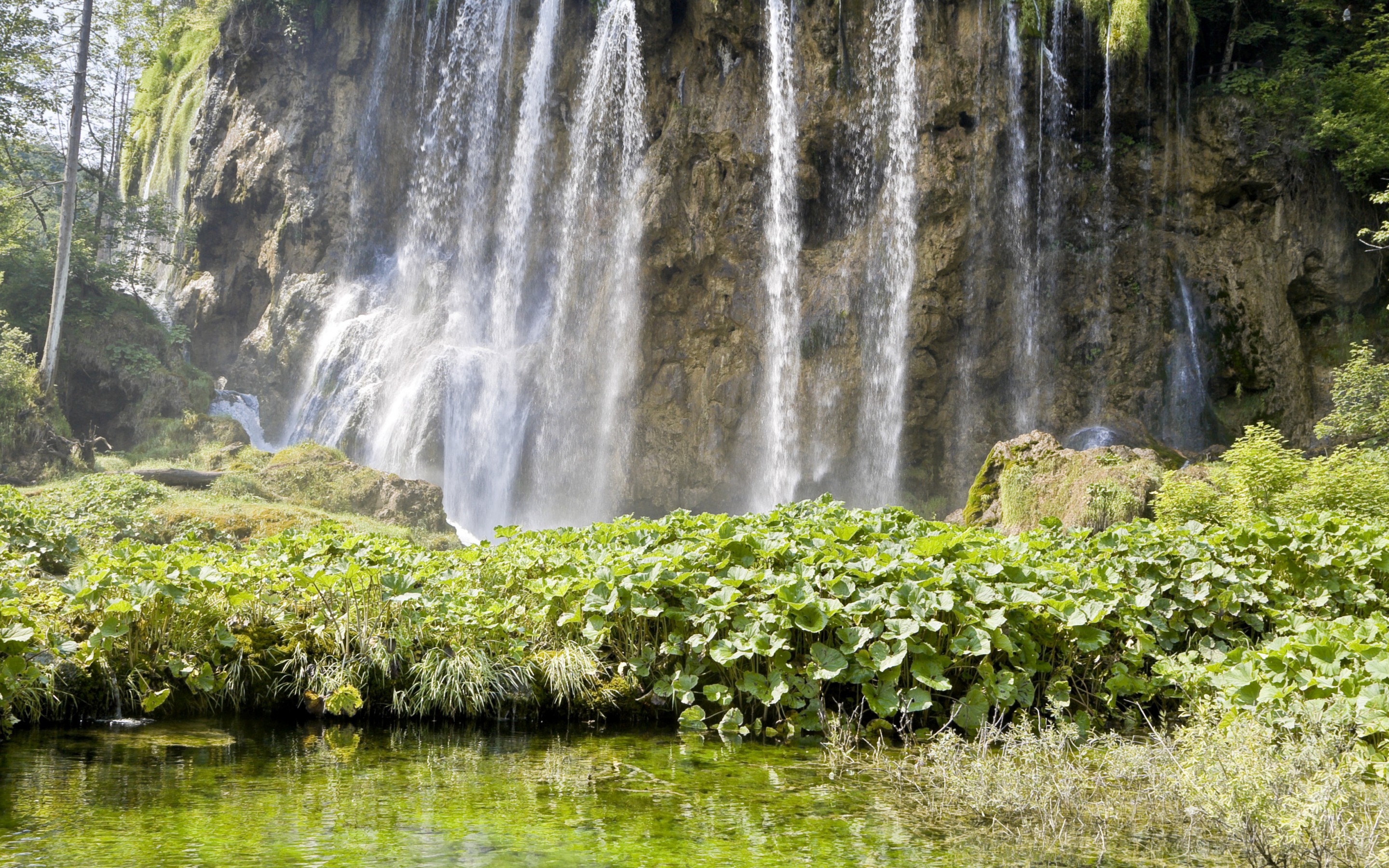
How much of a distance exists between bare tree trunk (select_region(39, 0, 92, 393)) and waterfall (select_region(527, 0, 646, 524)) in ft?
36.3

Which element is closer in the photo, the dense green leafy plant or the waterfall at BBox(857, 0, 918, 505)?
the dense green leafy plant

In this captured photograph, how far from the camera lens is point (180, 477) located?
58.0 ft

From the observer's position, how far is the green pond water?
3.63 m

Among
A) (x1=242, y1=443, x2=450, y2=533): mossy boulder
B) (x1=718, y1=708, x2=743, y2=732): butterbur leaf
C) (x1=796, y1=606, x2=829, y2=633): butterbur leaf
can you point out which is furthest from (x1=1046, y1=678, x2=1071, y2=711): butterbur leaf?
(x1=242, y1=443, x2=450, y2=533): mossy boulder

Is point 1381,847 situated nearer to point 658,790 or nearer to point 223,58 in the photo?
point 658,790

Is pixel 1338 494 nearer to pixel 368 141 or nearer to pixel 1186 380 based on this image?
pixel 1186 380

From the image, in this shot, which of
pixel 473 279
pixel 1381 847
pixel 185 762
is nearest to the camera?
pixel 1381 847

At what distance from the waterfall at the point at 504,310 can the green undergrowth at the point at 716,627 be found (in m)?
16.6

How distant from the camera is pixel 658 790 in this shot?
455 centimetres

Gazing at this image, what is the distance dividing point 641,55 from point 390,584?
20.1 metres

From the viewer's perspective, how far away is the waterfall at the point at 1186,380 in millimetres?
20141

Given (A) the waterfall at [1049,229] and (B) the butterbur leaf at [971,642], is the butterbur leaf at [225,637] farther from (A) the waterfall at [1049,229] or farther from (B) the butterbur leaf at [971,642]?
(A) the waterfall at [1049,229]

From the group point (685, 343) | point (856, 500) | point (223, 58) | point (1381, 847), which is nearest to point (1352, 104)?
point (856, 500)

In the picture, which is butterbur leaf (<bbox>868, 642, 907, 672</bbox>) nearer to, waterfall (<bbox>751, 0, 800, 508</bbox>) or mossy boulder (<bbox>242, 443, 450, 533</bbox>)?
mossy boulder (<bbox>242, 443, 450, 533</bbox>)
